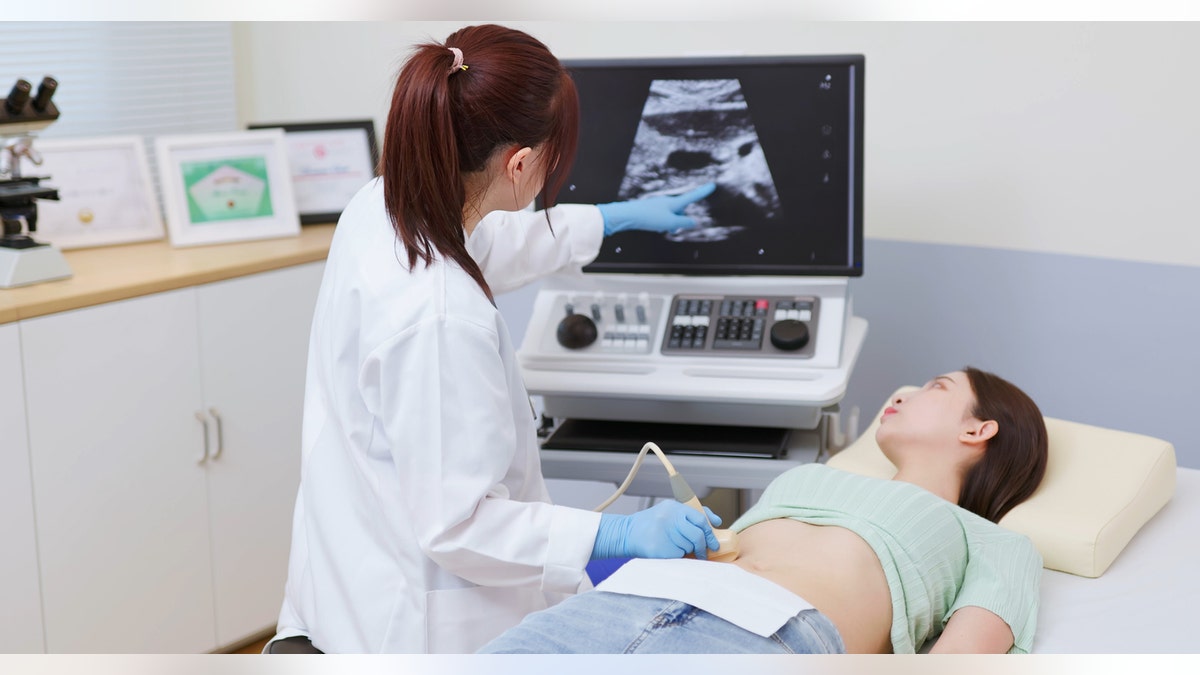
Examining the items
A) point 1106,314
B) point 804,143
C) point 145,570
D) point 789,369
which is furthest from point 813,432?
point 145,570

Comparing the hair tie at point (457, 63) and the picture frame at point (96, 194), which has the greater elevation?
the hair tie at point (457, 63)

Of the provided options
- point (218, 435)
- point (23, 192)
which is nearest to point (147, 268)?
point (23, 192)

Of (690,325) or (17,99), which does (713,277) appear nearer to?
(690,325)

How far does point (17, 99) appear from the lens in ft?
7.14

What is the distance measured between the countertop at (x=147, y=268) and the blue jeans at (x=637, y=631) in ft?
4.34

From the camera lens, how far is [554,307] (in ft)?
6.98

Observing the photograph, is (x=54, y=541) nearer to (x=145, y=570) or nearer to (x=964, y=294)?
(x=145, y=570)

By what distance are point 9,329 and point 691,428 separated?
126cm

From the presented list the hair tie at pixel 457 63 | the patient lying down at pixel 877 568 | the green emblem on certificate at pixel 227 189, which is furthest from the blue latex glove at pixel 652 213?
the green emblem on certificate at pixel 227 189

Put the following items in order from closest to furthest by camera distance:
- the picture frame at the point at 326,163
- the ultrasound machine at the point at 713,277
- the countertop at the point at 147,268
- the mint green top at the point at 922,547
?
the mint green top at the point at 922,547, the ultrasound machine at the point at 713,277, the countertop at the point at 147,268, the picture frame at the point at 326,163

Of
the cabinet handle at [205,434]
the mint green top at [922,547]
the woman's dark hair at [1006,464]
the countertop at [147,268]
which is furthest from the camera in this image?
the cabinet handle at [205,434]

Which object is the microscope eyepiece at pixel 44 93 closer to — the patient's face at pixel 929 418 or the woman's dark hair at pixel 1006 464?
the patient's face at pixel 929 418

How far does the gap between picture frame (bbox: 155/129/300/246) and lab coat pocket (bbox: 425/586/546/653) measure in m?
1.56

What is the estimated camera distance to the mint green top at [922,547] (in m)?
1.50
